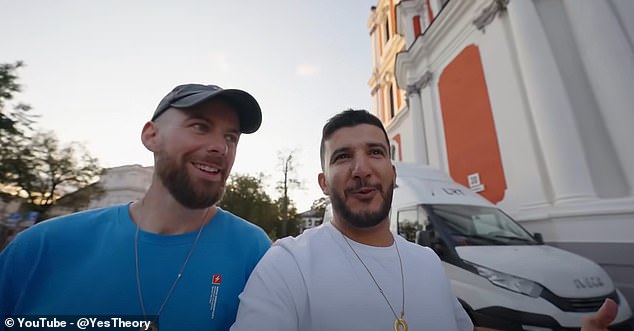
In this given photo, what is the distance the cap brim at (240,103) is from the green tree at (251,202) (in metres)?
20.5

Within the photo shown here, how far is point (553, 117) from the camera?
6.21 m

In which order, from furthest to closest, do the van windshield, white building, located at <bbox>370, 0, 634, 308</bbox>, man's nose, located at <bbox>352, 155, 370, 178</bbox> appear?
white building, located at <bbox>370, 0, 634, 308</bbox>
the van windshield
man's nose, located at <bbox>352, 155, 370, 178</bbox>

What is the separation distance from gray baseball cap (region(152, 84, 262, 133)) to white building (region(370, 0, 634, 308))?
6.66 metres

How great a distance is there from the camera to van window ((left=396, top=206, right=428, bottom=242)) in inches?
169

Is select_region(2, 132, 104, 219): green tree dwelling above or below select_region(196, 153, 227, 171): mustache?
above

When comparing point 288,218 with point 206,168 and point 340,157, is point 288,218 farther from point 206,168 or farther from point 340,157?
point 206,168

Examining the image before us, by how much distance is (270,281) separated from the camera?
47.4 inches

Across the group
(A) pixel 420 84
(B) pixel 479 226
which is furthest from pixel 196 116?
(A) pixel 420 84

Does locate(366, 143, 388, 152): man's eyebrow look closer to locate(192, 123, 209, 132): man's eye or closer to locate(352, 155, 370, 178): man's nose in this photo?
locate(352, 155, 370, 178): man's nose

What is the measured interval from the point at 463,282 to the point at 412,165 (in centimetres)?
324

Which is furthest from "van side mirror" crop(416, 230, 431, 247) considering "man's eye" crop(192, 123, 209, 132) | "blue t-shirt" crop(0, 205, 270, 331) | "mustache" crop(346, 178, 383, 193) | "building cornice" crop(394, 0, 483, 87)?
"building cornice" crop(394, 0, 483, 87)

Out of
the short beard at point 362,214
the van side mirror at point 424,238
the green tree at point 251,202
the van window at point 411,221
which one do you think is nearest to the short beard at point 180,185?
the short beard at point 362,214

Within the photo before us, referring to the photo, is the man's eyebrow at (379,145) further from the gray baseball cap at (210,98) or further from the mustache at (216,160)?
the mustache at (216,160)

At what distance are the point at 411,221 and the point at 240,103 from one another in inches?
156
